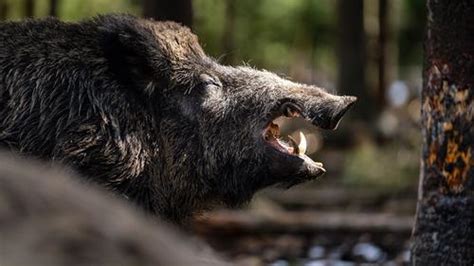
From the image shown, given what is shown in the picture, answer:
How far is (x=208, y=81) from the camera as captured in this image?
6.84 meters

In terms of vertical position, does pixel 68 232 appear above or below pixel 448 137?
below

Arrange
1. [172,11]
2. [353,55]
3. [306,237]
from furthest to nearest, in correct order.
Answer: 1. [353,55]
2. [306,237]
3. [172,11]

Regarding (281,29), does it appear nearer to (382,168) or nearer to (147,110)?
(382,168)

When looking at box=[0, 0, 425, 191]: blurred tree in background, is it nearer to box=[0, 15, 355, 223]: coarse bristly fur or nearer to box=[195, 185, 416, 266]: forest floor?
box=[0, 15, 355, 223]: coarse bristly fur

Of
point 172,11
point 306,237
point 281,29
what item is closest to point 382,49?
point 306,237

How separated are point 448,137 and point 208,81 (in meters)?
1.39

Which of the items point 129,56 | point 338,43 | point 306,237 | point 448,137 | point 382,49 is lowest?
point 448,137

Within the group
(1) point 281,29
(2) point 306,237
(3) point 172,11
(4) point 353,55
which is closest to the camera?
(3) point 172,11

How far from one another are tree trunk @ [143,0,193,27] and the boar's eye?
15.4 feet

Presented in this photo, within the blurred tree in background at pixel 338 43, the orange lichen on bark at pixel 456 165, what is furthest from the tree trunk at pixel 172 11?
the orange lichen on bark at pixel 456 165

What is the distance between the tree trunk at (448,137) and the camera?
6.81 meters

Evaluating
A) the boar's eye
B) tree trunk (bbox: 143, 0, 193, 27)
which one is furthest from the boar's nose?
tree trunk (bbox: 143, 0, 193, 27)

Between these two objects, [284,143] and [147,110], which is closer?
[147,110]

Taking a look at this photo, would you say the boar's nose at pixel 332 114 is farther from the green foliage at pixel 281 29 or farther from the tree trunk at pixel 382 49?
the green foliage at pixel 281 29
